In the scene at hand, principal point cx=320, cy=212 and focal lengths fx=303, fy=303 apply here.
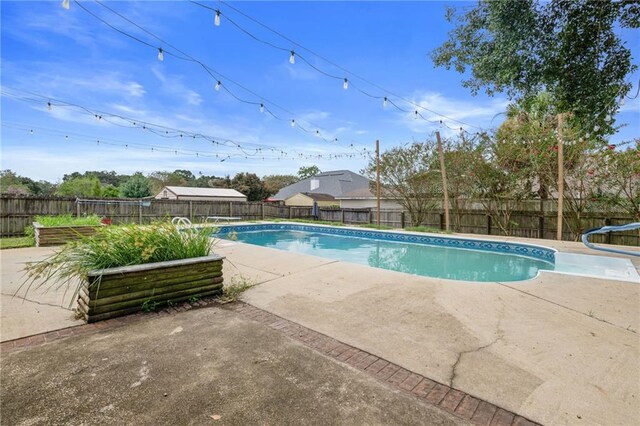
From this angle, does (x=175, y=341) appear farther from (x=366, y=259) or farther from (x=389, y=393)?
(x=366, y=259)

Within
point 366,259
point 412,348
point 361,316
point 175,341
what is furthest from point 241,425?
point 366,259

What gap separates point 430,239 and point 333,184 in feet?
67.5

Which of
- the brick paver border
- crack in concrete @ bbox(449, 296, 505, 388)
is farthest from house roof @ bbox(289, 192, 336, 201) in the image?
Answer: crack in concrete @ bbox(449, 296, 505, 388)

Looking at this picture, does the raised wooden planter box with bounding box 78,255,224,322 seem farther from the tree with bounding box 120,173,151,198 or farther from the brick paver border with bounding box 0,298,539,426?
the tree with bounding box 120,173,151,198

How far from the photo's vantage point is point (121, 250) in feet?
10.4

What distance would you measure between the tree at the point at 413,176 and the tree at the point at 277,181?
98.2ft

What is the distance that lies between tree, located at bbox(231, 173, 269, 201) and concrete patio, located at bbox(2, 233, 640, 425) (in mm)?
30831

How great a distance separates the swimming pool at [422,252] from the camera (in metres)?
7.01

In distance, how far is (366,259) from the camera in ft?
27.8

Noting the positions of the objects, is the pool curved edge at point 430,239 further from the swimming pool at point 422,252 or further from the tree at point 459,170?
the tree at point 459,170

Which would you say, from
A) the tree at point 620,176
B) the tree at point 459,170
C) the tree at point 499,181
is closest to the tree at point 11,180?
the tree at point 459,170

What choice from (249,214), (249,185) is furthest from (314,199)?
(249,185)

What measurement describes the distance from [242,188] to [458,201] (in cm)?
2647

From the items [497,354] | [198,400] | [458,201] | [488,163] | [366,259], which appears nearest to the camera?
[198,400]
